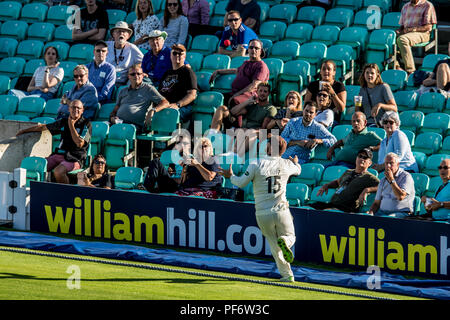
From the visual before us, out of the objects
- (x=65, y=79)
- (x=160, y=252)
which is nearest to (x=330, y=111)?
(x=160, y=252)

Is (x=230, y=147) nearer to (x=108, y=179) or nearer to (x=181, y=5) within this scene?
(x=108, y=179)

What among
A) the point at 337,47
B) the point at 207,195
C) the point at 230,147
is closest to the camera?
the point at 207,195

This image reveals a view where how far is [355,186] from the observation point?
11.6 m

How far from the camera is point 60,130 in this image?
1409 cm

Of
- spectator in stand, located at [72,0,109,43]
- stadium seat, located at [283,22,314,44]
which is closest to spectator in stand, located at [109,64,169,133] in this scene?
stadium seat, located at [283,22,314,44]

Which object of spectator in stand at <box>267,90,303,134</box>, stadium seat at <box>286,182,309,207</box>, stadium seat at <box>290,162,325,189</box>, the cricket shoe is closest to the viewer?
the cricket shoe

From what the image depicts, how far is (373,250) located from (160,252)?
8.58 feet

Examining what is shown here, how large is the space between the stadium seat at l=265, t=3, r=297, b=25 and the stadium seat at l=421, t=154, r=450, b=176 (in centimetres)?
475

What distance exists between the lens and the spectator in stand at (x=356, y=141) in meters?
12.4

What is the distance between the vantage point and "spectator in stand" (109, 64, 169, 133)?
46.6ft

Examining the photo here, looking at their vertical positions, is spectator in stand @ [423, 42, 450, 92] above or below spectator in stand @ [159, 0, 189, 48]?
below

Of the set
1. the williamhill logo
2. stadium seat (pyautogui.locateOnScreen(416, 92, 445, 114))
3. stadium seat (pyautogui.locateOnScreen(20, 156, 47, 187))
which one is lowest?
the williamhill logo

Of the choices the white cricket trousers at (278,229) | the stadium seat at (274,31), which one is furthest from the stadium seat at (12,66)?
the white cricket trousers at (278,229)

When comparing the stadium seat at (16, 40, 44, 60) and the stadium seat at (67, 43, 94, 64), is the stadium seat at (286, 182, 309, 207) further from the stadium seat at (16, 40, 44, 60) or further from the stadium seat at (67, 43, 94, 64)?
the stadium seat at (16, 40, 44, 60)
